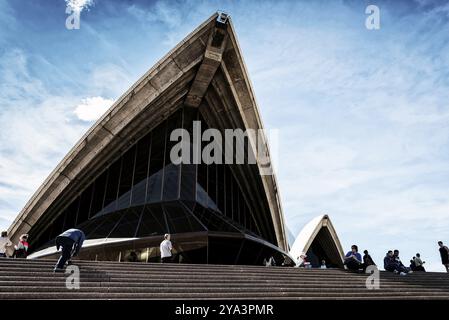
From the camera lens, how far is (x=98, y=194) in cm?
1733

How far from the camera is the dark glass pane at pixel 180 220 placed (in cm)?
1255

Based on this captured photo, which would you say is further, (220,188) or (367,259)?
(220,188)

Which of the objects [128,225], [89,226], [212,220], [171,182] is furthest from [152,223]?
[89,226]

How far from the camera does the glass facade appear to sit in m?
13.2

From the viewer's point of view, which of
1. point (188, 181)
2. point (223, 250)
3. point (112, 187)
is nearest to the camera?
point (223, 250)

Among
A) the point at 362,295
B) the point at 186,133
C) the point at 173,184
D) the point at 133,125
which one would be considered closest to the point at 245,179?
the point at 186,133

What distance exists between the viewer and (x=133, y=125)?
1728cm

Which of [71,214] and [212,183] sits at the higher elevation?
[212,183]

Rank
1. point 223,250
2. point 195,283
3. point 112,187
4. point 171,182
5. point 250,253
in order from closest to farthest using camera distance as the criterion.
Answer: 1. point 195,283
2. point 223,250
3. point 250,253
4. point 171,182
5. point 112,187

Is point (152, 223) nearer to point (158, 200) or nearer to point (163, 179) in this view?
point (158, 200)

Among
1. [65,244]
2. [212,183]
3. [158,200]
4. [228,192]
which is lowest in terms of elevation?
[65,244]

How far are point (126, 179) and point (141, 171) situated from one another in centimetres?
90
